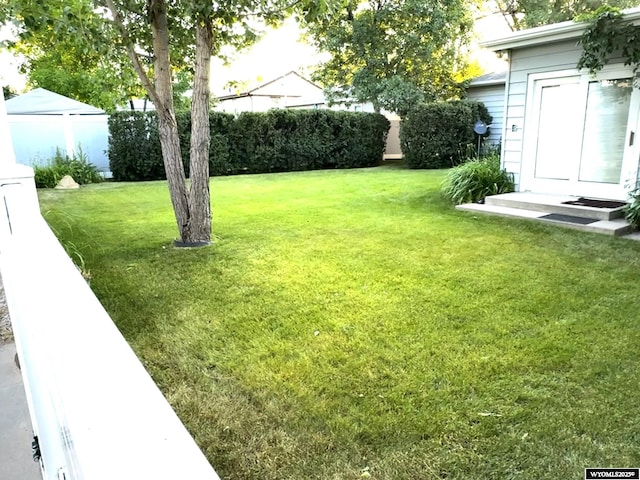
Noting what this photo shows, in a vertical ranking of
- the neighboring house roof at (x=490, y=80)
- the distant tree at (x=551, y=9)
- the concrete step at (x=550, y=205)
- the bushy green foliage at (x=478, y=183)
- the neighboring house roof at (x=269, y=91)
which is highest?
the distant tree at (x=551, y=9)

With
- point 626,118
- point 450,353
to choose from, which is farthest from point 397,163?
point 450,353

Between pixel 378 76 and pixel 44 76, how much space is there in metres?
12.9

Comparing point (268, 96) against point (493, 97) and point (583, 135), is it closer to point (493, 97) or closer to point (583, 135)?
point (493, 97)

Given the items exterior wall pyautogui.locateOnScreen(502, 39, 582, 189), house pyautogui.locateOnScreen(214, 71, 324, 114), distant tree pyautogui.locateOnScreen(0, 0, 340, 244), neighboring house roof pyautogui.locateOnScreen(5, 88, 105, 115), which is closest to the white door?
exterior wall pyautogui.locateOnScreen(502, 39, 582, 189)

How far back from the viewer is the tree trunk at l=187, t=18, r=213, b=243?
191 inches

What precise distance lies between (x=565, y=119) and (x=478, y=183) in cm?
148

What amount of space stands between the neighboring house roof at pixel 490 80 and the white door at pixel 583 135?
7001 mm

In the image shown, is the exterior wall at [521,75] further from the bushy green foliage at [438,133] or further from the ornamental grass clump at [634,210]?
the bushy green foliage at [438,133]

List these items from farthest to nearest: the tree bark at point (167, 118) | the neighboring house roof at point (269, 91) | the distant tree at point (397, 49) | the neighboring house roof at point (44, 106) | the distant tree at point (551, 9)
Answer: the neighboring house roof at point (269, 91), the distant tree at point (551, 9), the distant tree at point (397, 49), the neighboring house roof at point (44, 106), the tree bark at point (167, 118)

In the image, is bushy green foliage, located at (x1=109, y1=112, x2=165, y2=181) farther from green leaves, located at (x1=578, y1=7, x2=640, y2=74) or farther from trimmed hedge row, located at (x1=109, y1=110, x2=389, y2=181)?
green leaves, located at (x1=578, y1=7, x2=640, y2=74)

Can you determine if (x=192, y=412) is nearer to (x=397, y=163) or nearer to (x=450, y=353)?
(x=450, y=353)

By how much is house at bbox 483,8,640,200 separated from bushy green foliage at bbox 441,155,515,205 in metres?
0.19

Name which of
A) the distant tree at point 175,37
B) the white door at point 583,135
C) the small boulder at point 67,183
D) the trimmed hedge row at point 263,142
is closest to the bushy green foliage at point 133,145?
the trimmed hedge row at point 263,142

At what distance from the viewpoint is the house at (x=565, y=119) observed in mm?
6238
